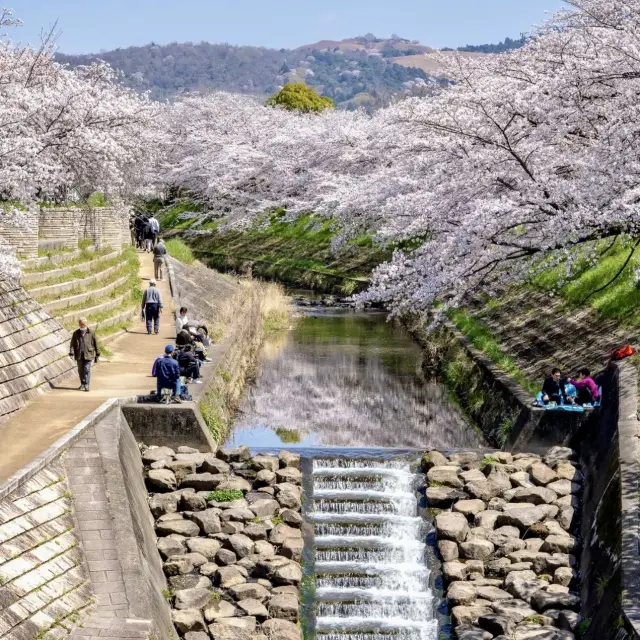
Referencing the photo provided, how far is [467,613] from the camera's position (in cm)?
1468

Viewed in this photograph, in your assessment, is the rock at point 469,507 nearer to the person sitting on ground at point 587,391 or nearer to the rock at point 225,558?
the person sitting on ground at point 587,391

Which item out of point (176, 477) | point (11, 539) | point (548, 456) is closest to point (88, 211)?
point (176, 477)

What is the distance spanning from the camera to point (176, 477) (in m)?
18.8

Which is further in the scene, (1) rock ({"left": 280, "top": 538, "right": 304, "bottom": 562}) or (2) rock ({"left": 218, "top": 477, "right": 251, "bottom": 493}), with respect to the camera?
(2) rock ({"left": 218, "top": 477, "right": 251, "bottom": 493})

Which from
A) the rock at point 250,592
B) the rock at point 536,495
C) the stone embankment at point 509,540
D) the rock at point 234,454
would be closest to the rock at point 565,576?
the stone embankment at point 509,540

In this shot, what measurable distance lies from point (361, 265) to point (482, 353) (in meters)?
20.5

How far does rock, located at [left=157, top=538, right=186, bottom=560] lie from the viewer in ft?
53.1

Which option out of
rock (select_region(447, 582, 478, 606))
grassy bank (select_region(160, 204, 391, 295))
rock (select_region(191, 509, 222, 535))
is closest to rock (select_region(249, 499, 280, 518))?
rock (select_region(191, 509, 222, 535))

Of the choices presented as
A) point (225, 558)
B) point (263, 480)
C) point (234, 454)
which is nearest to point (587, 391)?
point (263, 480)

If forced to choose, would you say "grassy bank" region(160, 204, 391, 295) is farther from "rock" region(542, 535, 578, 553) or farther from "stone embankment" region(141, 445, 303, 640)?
"rock" region(542, 535, 578, 553)

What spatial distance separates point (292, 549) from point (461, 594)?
2980mm

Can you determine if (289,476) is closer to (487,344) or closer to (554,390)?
(554,390)

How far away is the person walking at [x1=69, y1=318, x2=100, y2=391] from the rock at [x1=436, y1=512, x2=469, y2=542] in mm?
7950

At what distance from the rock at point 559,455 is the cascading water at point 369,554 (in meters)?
2.73
